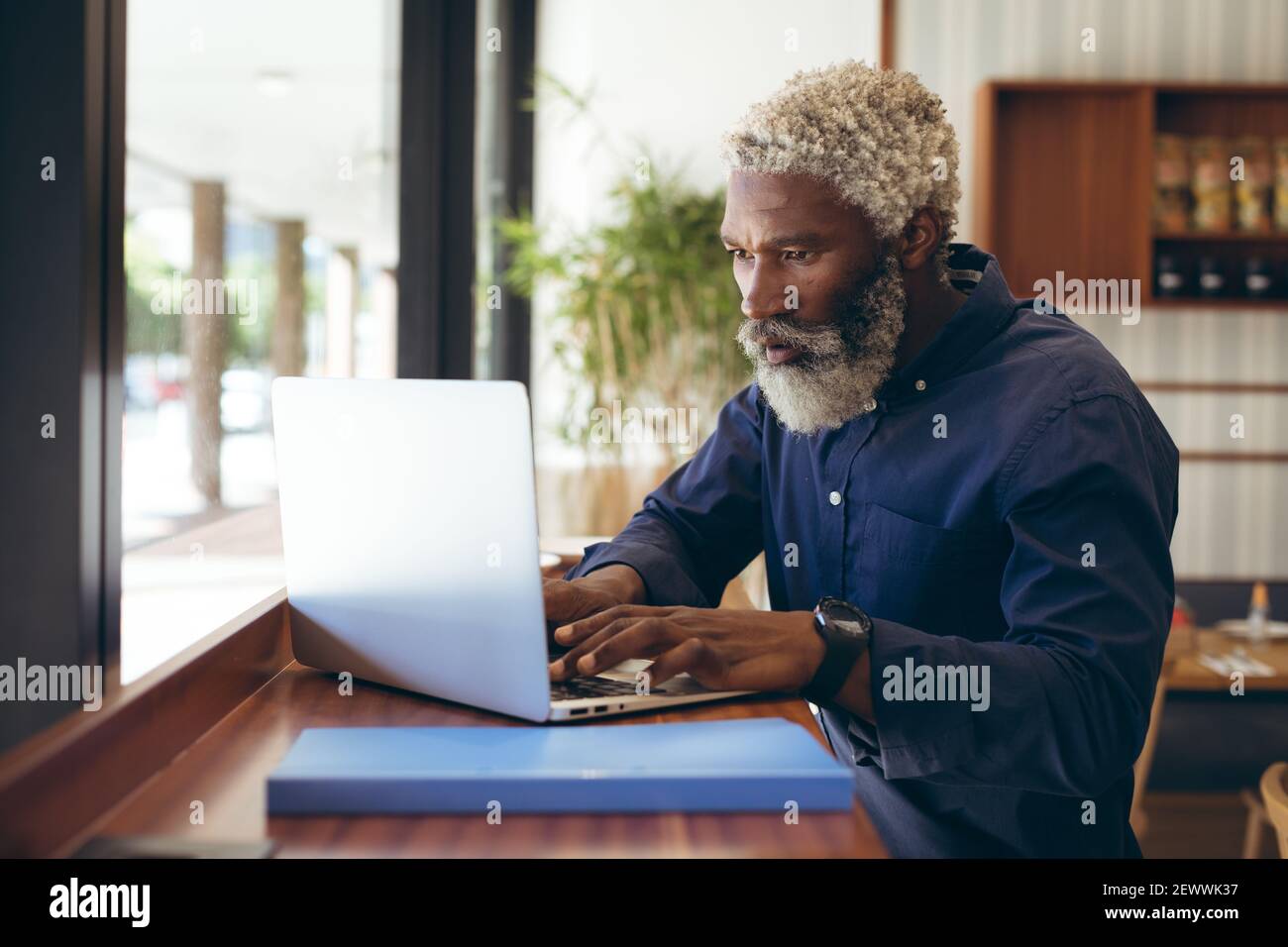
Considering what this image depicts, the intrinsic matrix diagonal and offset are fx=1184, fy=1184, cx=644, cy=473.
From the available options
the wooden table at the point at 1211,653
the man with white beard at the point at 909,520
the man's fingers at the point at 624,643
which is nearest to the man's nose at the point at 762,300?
the man with white beard at the point at 909,520

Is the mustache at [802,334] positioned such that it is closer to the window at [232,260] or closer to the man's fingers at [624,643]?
the man's fingers at [624,643]

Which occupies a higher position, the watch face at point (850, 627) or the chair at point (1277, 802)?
the watch face at point (850, 627)

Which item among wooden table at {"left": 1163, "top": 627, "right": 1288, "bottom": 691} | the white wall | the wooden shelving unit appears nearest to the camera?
wooden table at {"left": 1163, "top": 627, "right": 1288, "bottom": 691}

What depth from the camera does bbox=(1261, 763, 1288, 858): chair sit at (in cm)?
122

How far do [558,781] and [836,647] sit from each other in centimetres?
32

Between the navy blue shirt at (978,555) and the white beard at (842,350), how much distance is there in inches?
1.5

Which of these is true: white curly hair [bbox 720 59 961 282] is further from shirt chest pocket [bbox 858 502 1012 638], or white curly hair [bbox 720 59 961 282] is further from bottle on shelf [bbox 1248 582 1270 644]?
bottle on shelf [bbox 1248 582 1270 644]

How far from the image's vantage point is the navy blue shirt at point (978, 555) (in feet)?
3.37

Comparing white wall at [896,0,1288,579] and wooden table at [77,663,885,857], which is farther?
white wall at [896,0,1288,579]

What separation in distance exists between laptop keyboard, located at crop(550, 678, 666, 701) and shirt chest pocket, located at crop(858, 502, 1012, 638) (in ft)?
1.23

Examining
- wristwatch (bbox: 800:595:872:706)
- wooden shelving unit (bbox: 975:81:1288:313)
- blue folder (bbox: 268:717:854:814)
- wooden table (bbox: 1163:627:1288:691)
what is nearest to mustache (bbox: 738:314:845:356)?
wristwatch (bbox: 800:595:872:706)

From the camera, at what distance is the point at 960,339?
1346 mm

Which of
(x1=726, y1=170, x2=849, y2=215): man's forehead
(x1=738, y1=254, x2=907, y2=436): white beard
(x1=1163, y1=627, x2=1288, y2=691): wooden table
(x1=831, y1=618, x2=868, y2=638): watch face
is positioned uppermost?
(x1=726, y1=170, x2=849, y2=215): man's forehead
